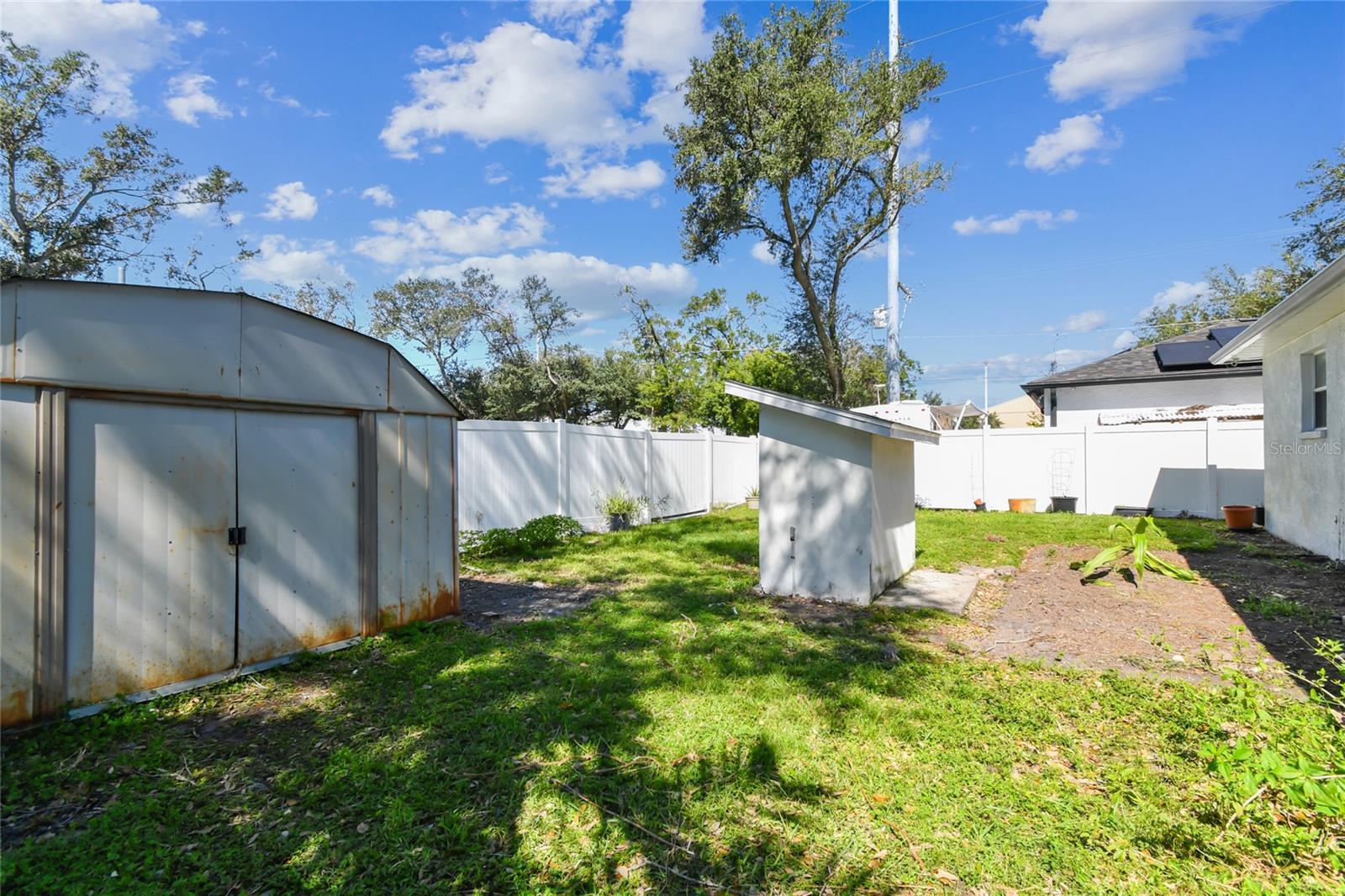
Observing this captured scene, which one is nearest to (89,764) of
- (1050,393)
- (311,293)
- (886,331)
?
(886,331)

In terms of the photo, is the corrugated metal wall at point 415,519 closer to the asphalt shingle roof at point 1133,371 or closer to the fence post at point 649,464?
the fence post at point 649,464

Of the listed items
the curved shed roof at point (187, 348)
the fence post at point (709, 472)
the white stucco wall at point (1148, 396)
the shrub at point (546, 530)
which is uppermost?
the white stucco wall at point (1148, 396)

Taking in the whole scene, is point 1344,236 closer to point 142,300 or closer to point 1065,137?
point 1065,137

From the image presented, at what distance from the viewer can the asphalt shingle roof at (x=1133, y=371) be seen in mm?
14852

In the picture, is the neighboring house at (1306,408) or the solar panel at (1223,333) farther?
the solar panel at (1223,333)

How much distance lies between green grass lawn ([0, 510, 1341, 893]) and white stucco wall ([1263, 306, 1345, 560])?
Result: 560 cm

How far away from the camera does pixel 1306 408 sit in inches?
308

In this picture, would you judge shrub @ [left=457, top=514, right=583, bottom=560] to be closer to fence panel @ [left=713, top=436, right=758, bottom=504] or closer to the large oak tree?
fence panel @ [left=713, top=436, right=758, bottom=504]

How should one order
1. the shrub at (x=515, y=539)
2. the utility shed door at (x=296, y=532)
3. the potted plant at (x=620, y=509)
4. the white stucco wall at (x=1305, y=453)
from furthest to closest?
1. the potted plant at (x=620, y=509)
2. the shrub at (x=515, y=539)
3. the white stucco wall at (x=1305, y=453)
4. the utility shed door at (x=296, y=532)

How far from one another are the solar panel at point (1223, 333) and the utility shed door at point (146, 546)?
20.3m

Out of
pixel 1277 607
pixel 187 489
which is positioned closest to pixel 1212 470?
pixel 1277 607

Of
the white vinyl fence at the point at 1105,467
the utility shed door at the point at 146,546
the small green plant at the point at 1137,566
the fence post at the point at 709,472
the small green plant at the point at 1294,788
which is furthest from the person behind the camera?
the fence post at the point at 709,472

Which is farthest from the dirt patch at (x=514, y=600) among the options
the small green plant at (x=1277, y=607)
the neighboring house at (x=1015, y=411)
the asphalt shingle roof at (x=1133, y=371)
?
the neighboring house at (x=1015, y=411)

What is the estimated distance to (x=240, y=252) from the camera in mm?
19016
